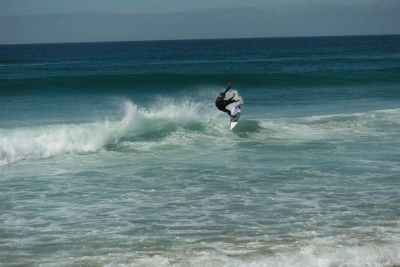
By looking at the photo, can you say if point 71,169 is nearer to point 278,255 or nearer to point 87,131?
point 87,131

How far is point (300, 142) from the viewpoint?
61.4ft

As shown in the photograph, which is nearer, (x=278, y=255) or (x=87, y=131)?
(x=278, y=255)

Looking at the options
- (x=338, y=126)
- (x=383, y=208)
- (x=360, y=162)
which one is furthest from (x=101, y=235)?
(x=338, y=126)

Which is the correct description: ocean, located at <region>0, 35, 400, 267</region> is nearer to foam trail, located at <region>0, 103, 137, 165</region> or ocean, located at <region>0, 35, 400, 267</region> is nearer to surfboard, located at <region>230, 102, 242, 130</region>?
foam trail, located at <region>0, 103, 137, 165</region>

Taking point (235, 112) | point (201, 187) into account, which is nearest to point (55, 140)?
point (235, 112)

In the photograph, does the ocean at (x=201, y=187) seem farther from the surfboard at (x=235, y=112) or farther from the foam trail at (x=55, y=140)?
the surfboard at (x=235, y=112)

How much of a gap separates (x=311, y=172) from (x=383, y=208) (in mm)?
3386

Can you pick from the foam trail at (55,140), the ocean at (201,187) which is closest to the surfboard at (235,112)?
the ocean at (201,187)

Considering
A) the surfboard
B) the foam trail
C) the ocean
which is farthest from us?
the surfboard

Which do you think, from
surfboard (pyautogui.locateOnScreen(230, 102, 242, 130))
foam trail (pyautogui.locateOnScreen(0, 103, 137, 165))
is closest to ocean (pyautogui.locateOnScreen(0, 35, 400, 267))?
foam trail (pyautogui.locateOnScreen(0, 103, 137, 165))

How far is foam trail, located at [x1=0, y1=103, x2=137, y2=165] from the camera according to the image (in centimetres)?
1716

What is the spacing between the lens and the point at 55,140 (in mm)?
18172

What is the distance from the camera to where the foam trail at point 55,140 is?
56.3ft

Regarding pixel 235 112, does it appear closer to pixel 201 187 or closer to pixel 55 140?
pixel 55 140
